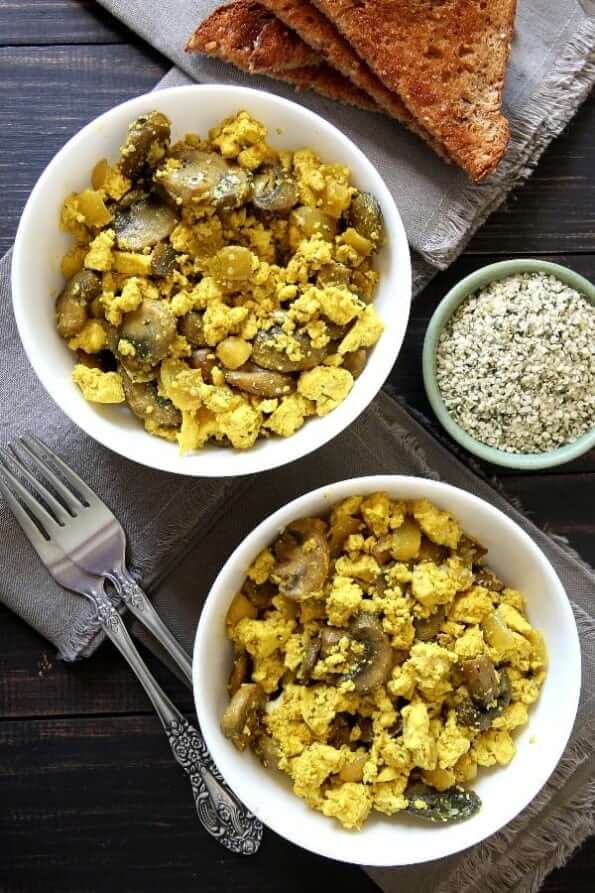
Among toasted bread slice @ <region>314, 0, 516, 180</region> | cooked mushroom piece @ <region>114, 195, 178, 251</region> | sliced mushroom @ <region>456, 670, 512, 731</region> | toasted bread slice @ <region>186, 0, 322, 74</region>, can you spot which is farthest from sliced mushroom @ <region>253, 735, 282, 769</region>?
toasted bread slice @ <region>186, 0, 322, 74</region>

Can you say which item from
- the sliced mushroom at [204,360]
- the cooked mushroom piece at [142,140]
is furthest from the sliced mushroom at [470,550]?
the cooked mushroom piece at [142,140]

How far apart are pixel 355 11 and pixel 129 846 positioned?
6.31 feet

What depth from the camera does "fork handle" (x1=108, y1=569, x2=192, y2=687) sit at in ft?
6.77

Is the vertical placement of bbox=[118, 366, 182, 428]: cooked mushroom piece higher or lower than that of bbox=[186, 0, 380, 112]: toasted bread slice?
lower

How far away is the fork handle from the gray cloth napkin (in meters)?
0.97

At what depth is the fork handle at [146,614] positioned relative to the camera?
2064 millimetres

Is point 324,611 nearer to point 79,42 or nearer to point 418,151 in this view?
point 418,151

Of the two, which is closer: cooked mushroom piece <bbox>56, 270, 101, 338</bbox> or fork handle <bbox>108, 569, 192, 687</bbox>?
cooked mushroom piece <bbox>56, 270, 101, 338</bbox>

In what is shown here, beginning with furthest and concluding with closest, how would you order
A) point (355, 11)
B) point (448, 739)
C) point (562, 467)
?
point (562, 467)
point (355, 11)
point (448, 739)

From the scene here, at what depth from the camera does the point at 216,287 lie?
1799 mm

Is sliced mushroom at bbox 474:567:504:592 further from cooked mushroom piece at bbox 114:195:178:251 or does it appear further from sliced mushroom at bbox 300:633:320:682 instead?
cooked mushroom piece at bbox 114:195:178:251

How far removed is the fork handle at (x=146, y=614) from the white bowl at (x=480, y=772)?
221 millimetres

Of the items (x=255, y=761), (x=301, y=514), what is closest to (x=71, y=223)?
(x=301, y=514)

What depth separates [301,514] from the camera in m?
1.85
